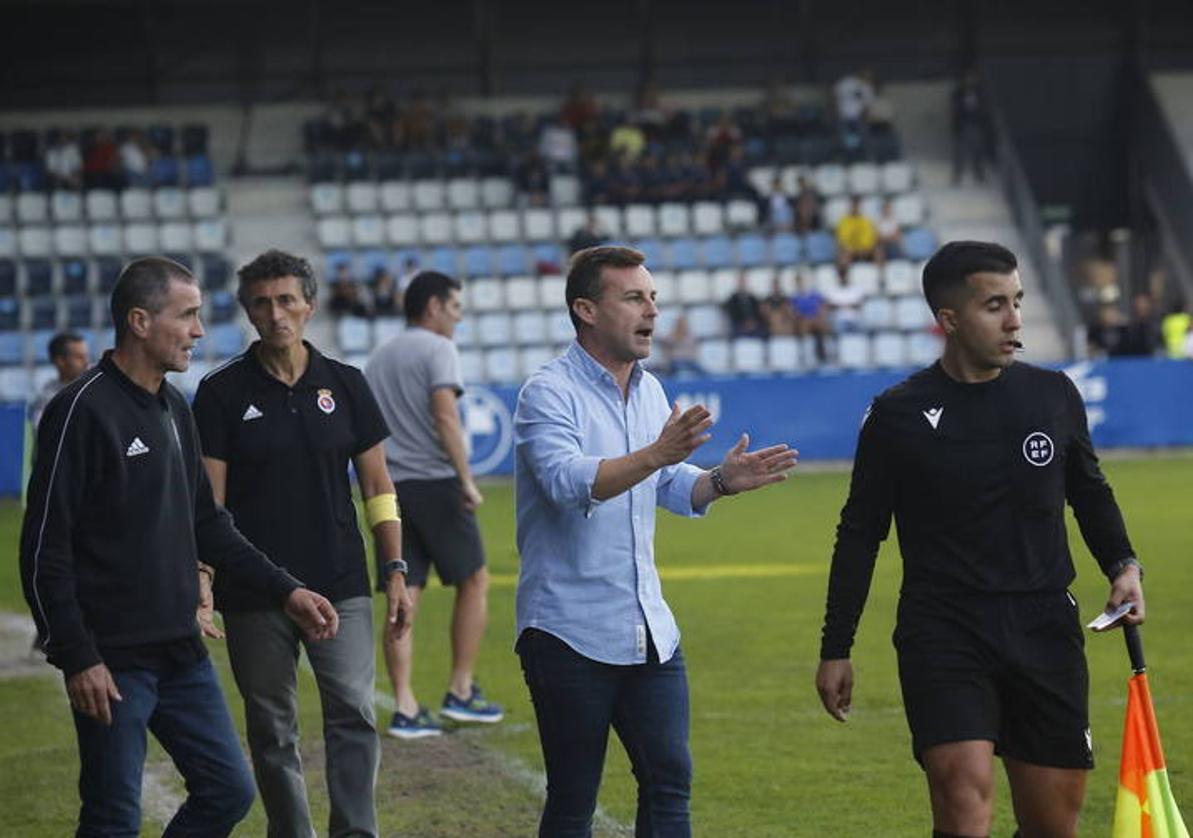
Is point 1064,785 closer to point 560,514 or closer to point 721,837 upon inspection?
point 560,514

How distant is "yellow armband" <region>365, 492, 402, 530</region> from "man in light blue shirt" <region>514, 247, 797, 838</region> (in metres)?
1.35

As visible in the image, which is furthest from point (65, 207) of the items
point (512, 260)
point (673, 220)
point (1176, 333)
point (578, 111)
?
point (1176, 333)

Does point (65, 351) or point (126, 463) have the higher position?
point (65, 351)

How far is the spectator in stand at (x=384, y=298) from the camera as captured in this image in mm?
30609

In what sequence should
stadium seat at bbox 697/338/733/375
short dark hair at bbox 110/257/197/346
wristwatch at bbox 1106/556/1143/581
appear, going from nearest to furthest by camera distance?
wristwatch at bbox 1106/556/1143/581 → short dark hair at bbox 110/257/197/346 → stadium seat at bbox 697/338/733/375

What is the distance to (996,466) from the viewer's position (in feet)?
19.5

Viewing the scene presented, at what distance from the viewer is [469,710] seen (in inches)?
422

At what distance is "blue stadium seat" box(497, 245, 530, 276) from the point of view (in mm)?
32719

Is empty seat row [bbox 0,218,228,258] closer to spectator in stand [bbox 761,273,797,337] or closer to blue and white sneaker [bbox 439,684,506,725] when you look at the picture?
spectator in stand [bbox 761,273,797,337]

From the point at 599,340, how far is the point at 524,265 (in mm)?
26619

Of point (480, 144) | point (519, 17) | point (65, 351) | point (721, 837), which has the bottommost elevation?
point (721, 837)

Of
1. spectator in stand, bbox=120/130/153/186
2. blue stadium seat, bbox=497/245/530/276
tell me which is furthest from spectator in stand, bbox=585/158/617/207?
spectator in stand, bbox=120/130/153/186

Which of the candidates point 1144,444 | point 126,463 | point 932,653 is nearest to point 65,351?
point 126,463

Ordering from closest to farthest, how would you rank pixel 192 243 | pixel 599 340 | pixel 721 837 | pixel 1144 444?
pixel 599 340 → pixel 721 837 → pixel 1144 444 → pixel 192 243
